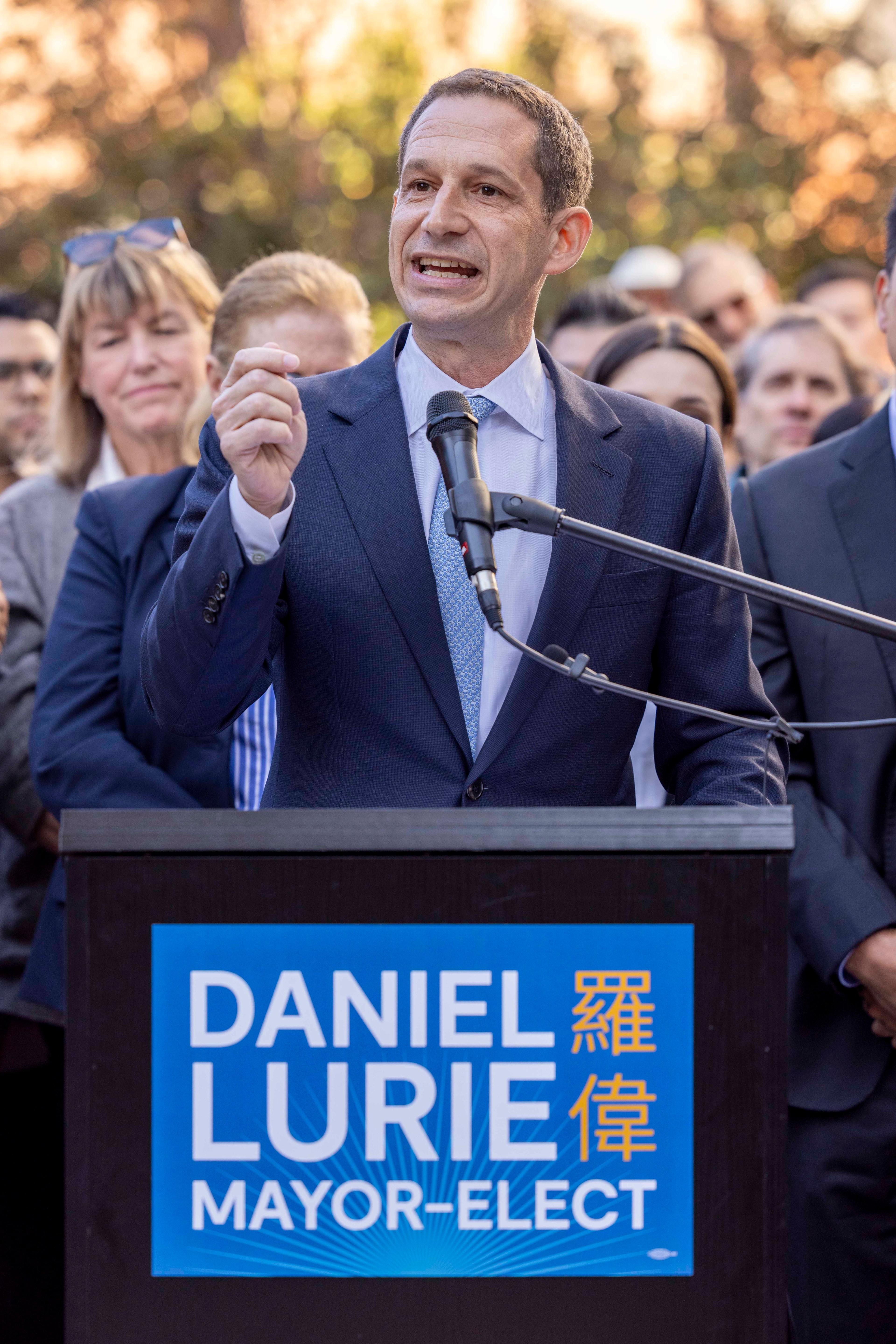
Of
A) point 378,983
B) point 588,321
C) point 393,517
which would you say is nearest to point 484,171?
point 393,517

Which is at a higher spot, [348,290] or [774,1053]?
[348,290]

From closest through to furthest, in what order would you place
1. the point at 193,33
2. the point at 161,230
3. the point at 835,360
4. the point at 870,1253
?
the point at 870,1253 < the point at 161,230 < the point at 835,360 < the point at 193,33

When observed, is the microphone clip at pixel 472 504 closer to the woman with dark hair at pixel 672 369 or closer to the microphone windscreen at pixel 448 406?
the microphone windscreen at pixel 448 406

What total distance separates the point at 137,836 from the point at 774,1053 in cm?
67

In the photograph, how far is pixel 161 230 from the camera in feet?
12.4

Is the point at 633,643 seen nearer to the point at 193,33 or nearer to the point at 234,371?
the point at 234,371

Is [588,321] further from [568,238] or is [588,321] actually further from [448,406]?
[448,406]

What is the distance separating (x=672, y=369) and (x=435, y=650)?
1.96 m

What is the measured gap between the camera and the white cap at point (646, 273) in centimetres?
653

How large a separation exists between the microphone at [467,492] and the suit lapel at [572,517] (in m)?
0.36

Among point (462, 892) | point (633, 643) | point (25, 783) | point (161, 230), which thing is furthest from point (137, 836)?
point (161, 230)

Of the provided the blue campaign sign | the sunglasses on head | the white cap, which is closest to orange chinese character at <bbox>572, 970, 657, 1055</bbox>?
the blue campaign sign

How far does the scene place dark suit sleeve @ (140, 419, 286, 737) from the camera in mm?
1845

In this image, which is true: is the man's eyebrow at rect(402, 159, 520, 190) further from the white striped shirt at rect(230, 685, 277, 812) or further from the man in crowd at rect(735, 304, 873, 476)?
the man in crowd at rect(735, 304, 873, 476)
